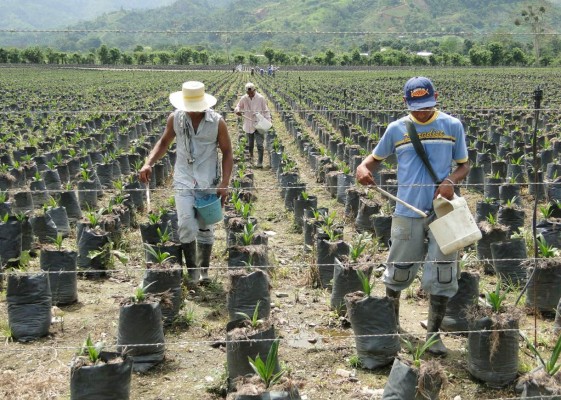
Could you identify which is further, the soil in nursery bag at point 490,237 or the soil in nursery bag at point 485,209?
the soil in nursery bag at point 485,209

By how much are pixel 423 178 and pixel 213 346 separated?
1849 mm

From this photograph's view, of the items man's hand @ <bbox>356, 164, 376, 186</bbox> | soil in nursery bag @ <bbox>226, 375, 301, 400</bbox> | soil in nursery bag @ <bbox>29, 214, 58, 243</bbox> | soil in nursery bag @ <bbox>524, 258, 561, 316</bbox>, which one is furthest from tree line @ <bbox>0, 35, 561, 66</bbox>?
soil in nursery bag @ <bbox>226, 375, 301, 400</bbox>

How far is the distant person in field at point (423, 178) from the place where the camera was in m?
3.89

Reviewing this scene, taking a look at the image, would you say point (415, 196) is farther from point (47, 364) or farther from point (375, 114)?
point (375, 114)

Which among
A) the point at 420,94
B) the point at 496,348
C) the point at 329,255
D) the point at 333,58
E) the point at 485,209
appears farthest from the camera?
the point at 333,58

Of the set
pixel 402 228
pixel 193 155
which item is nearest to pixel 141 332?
pixel 193 155

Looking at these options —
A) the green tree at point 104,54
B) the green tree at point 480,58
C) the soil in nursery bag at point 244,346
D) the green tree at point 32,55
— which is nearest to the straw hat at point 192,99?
the soil in nursery bag at point 244,346

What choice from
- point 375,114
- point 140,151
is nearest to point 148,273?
point 140,151

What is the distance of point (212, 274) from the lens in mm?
5766

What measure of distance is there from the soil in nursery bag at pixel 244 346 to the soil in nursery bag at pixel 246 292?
0.95m

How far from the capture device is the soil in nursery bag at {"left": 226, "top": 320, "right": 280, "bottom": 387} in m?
3.60

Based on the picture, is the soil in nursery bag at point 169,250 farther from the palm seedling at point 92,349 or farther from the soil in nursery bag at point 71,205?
the soil in nursery bag at point 71,205

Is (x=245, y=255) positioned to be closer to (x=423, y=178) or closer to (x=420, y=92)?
(x=423, y=178)

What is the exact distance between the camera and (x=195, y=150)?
199 inches
